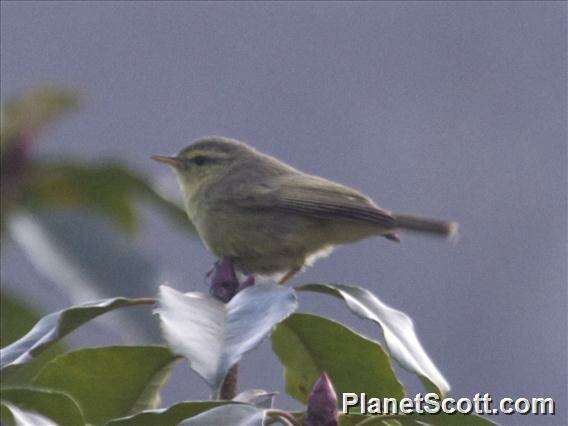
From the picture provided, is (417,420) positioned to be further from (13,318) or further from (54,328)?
(13,318)

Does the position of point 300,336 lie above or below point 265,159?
below

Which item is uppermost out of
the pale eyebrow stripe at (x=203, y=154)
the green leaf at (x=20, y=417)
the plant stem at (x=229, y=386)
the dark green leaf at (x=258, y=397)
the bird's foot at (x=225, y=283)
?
the pale eyebrow stripe at (x=203, y=154)

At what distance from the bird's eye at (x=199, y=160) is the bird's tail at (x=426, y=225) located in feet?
3.30

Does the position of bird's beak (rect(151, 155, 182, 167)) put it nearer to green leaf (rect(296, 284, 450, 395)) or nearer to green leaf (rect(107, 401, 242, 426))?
green leaf (rect(296, 284, 450, 395))

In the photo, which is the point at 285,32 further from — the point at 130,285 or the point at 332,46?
the point at 130,285

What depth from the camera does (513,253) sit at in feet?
110

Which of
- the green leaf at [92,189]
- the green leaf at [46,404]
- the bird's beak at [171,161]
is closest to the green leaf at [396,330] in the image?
the green leaf at [46,404]

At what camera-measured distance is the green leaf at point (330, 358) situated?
3186 mm

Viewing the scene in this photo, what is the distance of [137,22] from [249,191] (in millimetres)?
27841

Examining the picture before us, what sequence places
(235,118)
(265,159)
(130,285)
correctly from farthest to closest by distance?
(235,118)
(265,159)
(130,285)

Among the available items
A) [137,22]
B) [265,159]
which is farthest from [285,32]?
[265,159]

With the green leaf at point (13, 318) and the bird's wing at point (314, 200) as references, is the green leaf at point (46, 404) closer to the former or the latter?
the green leaf at point (13, 318)

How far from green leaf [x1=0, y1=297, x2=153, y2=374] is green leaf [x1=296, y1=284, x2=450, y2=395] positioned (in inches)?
17.9

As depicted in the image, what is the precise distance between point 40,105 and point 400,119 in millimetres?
34084
